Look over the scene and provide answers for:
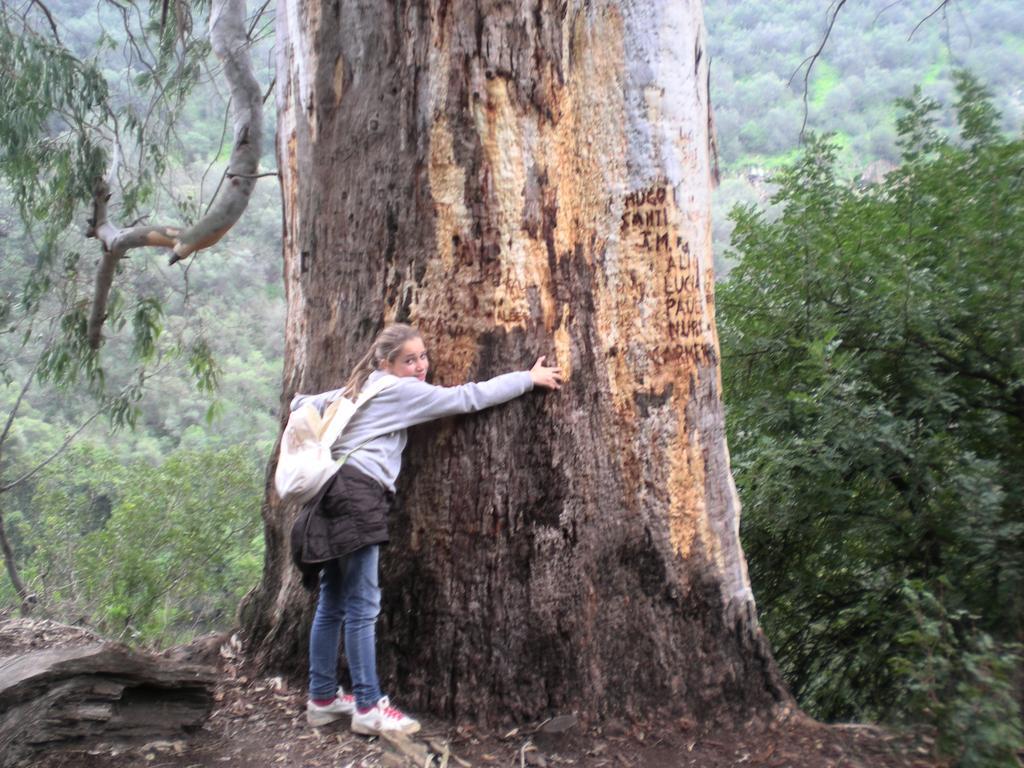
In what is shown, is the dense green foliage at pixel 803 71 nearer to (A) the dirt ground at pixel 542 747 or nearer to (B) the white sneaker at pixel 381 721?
(A) the dirt ground at pixel 542 747

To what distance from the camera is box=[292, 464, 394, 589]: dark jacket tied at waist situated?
3.19 m

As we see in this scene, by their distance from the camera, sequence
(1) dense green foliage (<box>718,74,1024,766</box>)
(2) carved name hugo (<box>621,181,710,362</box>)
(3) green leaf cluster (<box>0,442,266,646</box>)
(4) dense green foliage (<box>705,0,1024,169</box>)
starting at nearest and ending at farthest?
1. (2) carved name hugo (<box>621,181,710,362</box>)
2. (1) dense green foliage (<box>718,74,1024,766</box>)
3. (3) green leaf cluster (<box>0,442,266,646</box>)
4. (4) dense green foliage (<box>705,0,1024,169</box>)

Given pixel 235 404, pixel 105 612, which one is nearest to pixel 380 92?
pixel 105 612

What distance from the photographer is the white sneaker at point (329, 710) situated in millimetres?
3414

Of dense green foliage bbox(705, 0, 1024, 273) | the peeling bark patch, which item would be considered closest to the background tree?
the peeling bark patch

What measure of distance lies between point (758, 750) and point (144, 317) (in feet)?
23.7

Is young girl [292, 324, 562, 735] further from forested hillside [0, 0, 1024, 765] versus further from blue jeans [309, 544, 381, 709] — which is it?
forested hillside [0, 0, 1024, 765]

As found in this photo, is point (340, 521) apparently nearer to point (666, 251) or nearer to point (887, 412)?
point (666, 251)

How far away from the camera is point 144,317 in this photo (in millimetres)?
8891

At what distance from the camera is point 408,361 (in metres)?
3.34

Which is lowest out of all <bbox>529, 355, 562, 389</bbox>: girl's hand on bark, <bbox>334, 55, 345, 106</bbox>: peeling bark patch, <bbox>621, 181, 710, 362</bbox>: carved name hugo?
<bbox>529, 355, 562, 389</bbox>: girl's hand on bark

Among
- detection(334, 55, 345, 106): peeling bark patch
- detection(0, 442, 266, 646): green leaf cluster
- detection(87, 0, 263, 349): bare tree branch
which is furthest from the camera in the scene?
detection(0, 442, 266, 646): green leaf cluster

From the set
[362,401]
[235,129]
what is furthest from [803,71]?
[362,401]

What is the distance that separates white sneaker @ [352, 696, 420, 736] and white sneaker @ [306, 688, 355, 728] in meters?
0.09
